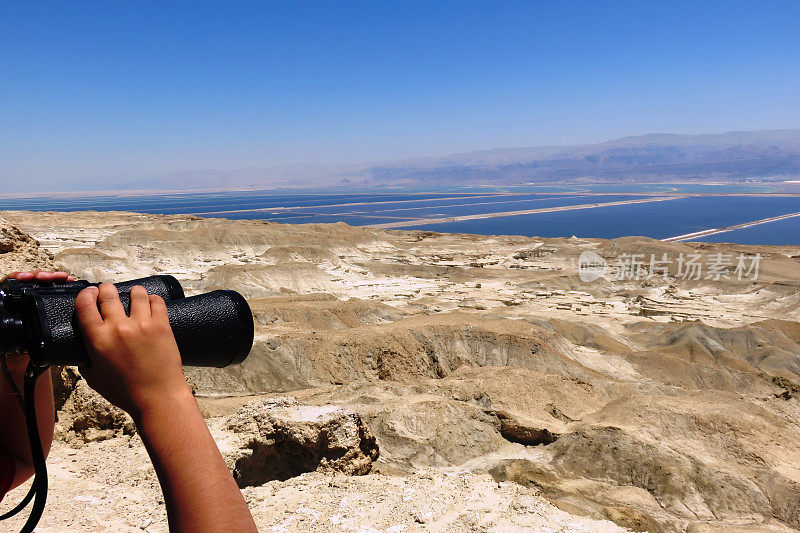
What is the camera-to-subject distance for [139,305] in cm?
145

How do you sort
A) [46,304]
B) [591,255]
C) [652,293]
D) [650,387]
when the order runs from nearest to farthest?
[46,304]
[650,387]
[652,293]
[591,255]

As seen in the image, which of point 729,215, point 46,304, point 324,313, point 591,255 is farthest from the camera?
point 729,215

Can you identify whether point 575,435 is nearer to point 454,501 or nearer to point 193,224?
point 454,501

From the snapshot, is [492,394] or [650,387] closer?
[492,394]

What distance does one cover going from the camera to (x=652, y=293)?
39969 mm

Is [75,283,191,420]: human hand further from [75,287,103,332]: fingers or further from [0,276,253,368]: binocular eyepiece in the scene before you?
[0,276,253,368]: binocular eyepiece

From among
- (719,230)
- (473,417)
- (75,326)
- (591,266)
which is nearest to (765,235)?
(719,230)

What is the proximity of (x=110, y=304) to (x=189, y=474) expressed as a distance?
48 cm

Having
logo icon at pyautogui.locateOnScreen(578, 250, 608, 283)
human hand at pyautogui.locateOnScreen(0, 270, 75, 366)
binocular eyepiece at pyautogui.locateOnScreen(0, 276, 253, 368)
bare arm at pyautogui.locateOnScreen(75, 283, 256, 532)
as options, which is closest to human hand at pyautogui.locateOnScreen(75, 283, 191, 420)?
bare arm at pyautogui.locateOnScreen(75, 283, 256, 532)

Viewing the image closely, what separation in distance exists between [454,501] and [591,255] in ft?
160

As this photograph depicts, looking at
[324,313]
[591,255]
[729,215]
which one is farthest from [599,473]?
[729,215]

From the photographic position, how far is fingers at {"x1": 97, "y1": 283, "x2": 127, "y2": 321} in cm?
141

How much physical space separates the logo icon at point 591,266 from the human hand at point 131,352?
42441 mm

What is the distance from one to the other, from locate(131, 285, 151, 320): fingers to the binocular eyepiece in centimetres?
14
